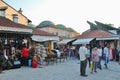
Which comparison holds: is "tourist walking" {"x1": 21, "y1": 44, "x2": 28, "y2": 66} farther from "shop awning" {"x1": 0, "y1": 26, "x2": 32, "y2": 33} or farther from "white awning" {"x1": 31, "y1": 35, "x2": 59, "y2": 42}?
"white awning" {"x1": 31, "y1": 35, "x2": 59, "y2": 42}

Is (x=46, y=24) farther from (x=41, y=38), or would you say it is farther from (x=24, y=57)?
(x=24, y=57)

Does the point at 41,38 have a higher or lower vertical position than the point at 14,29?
lower

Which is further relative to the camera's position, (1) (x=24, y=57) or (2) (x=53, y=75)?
(1) (x=24, y=57)

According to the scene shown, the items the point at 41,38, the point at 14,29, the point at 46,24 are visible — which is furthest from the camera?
the point at 46,24

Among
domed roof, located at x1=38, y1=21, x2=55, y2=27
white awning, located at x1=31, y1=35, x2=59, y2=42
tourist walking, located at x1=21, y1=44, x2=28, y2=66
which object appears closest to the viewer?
tourist walking, located at x1=21, y1=44, x2=28, y2=66

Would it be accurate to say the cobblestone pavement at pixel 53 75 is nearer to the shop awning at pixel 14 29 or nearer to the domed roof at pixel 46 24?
the shop awning at pixel 14 29

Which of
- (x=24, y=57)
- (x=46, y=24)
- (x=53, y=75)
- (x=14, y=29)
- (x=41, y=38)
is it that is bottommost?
(x=53, y=75)

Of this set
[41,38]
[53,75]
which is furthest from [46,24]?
[53,75]

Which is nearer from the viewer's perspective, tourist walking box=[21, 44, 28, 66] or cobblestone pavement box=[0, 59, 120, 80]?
cobblestone pavement box=[0, 59, 120, 80]

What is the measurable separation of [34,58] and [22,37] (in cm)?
221

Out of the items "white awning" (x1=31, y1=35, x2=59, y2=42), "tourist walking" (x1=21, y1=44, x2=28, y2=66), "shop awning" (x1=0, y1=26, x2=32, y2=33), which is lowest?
"tourist walking" (x1=21, y1=44, x2=28, y2=66)

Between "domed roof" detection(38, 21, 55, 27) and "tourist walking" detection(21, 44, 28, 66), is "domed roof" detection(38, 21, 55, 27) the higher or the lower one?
the higher one

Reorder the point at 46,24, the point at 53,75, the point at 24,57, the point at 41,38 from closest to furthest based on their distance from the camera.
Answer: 1. the point at 53,75
2. the point at 24,57
3. the point at 41,38
4. the point at 46,24

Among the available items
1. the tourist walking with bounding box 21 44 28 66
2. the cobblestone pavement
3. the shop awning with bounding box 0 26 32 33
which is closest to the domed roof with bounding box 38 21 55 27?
the shop awning with bounding box 0 26 32 33
